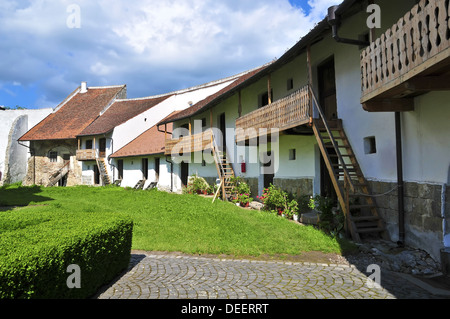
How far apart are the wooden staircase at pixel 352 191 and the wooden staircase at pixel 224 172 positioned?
6.74m

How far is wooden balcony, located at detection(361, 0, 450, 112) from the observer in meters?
3.98

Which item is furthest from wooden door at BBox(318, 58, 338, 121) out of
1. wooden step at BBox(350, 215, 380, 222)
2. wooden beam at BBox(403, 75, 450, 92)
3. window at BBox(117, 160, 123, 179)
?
window at BBox(117, 160, 123, 179)

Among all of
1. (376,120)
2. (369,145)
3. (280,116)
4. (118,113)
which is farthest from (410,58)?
(118,113)

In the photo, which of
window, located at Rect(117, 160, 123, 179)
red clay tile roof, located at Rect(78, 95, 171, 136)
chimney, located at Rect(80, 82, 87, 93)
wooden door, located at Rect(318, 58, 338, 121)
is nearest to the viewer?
wooden door, located at Rect(318, 58, 338, 121)

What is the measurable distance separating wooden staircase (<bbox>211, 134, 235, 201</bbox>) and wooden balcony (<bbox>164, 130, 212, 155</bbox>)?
0.60 meters

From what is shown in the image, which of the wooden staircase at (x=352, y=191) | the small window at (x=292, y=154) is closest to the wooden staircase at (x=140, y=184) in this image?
the small window at (x=292, y=154)

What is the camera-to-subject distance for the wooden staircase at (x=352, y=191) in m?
7.18

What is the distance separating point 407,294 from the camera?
4.31 metres

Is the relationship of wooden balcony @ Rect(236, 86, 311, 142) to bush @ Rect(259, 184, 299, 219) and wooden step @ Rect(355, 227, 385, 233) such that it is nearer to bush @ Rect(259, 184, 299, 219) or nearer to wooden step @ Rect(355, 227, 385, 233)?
bush @ Rect(259, 184, 299, 219)

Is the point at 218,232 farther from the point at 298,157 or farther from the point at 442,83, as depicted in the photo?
the point at 442,83

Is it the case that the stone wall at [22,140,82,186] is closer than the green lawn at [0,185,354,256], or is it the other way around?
the green lawn at [0,185,354,256]

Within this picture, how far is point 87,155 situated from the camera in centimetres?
2747

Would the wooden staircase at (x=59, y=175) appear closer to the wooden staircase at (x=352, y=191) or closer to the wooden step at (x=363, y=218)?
the wooden staircase at (x=352, y=191)

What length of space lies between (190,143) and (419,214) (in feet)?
43.2
